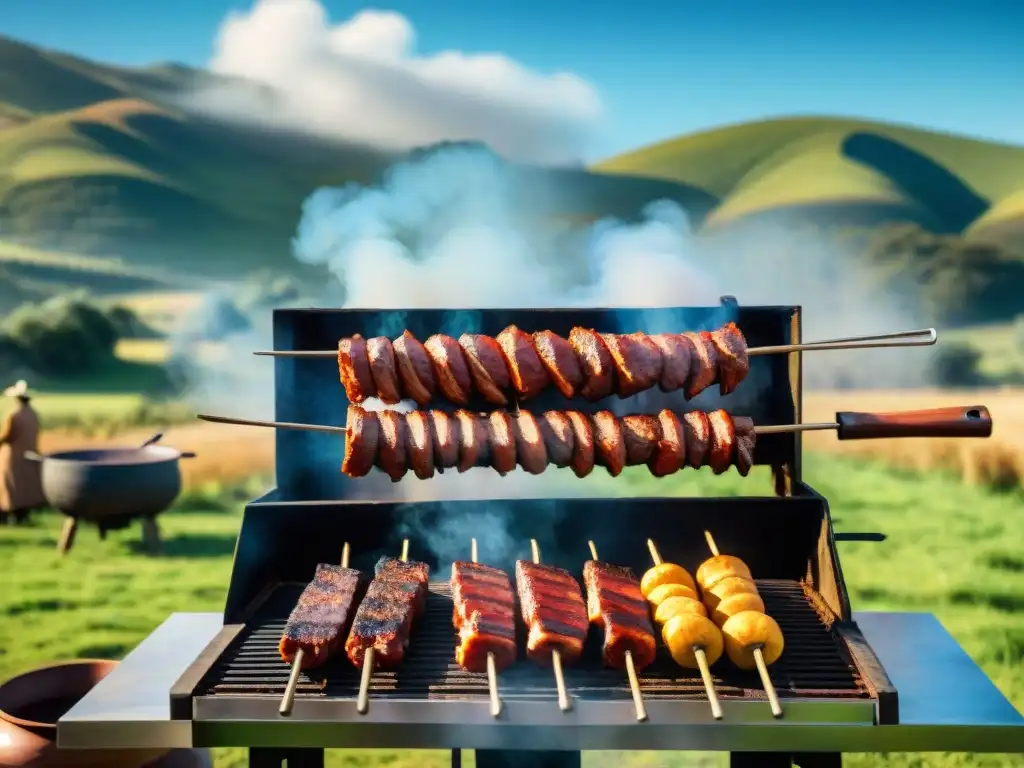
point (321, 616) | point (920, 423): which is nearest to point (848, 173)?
point (920, 423)

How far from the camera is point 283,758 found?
308cm

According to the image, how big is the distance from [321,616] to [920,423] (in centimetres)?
231

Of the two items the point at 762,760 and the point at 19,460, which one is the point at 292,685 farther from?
the point at 19,460

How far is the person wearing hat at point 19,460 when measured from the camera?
387 inches

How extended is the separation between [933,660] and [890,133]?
20402mm

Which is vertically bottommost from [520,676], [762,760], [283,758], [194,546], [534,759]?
[194,546]

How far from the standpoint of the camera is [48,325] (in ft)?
57.6

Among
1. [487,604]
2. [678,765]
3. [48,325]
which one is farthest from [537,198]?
[487,604]

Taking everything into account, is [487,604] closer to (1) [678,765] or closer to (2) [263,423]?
(2) [263,423]

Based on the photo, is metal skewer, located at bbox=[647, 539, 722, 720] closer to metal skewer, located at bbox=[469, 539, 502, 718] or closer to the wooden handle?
metal skewer, located at bbox=[469, 539, 502, 718]

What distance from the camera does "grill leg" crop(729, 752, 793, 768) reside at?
10.9 feet

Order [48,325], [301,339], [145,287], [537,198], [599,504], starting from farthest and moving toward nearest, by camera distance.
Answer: [537,198], [145,287], [48,325], [301,339], [599,504]

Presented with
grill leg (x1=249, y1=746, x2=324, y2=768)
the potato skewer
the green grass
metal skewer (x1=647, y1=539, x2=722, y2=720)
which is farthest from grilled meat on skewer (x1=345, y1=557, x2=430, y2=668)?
the green grass

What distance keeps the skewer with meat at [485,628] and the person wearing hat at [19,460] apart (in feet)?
27.0
